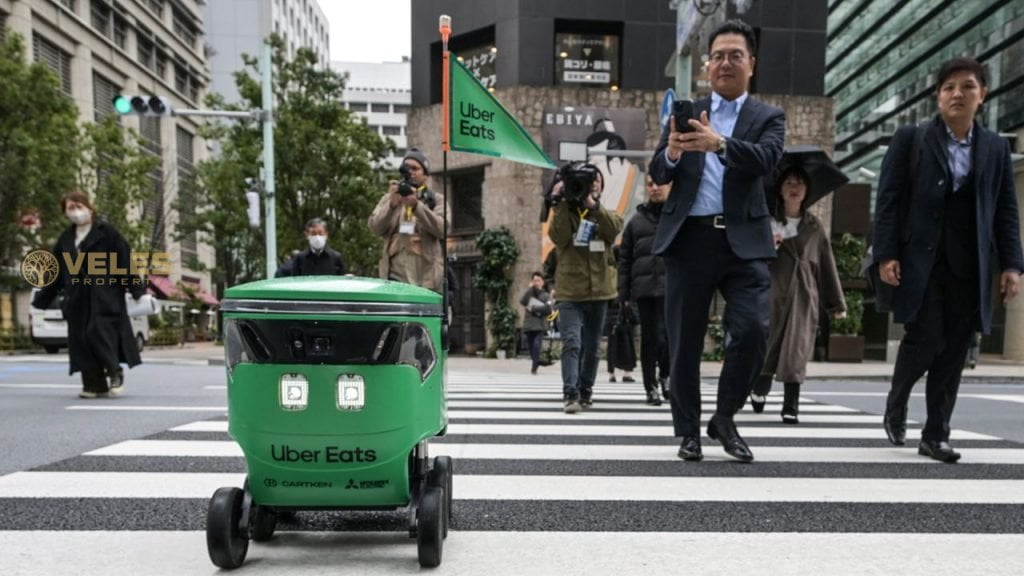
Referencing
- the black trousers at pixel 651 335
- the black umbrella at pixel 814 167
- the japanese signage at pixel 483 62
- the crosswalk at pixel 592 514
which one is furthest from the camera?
the japanese signage at pixel 483 62

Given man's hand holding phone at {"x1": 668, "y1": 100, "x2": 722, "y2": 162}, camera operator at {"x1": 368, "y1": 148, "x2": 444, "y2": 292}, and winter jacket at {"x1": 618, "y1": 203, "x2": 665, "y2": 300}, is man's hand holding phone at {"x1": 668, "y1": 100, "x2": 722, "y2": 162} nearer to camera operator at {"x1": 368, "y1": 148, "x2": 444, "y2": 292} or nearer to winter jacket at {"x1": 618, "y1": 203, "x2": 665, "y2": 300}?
camera operator at {"x1": 368, "y1": 148, "x2": 444, "y2": 292}

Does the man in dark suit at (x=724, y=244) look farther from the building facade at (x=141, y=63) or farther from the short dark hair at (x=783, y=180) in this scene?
the building facade at (x=141, y=63)

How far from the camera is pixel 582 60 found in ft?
57.2

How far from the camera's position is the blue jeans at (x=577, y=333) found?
5.27 meters

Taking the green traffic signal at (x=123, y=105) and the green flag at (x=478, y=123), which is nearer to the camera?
the green flag at (x=478, y=123)

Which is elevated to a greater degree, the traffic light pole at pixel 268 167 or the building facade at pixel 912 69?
the building facade at pixel 912 69

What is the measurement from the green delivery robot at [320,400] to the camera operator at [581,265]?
338 centimetres

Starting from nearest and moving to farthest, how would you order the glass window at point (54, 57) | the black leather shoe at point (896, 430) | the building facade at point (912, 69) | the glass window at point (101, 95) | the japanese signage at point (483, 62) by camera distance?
1. the black leather shoe at point (896, 430)
2. the japanese signage at point (483, 62)
3. the building facade at point (912, 69)
4. the glass window at point (54, 57)
5. the glass window at point (101, 95)

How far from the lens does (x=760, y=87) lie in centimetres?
1748

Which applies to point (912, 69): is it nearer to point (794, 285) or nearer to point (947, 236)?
point (794, 285)

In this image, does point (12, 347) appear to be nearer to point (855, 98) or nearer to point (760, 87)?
point (760, 87)

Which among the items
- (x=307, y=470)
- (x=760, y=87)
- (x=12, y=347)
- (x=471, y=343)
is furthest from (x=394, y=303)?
(x=12, y=347)

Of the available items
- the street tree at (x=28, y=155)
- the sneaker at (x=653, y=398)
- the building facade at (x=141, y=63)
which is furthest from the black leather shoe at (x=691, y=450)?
the building facade at (x=141, y=63)


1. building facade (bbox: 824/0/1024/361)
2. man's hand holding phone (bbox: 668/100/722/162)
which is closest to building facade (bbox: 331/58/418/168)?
building facade (bbox: 824/0/1024/361)
